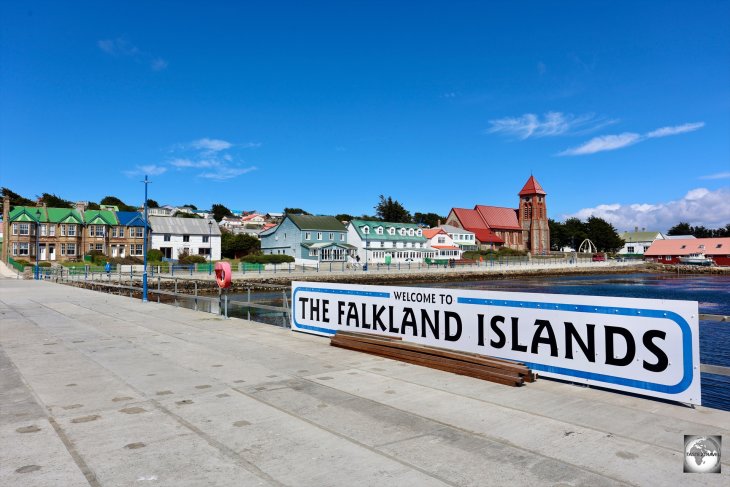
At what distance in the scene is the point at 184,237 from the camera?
7569 cm

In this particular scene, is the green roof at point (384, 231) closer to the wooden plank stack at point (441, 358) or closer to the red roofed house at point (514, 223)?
the red roofed house at point (514, 223)

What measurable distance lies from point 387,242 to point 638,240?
5008 inches

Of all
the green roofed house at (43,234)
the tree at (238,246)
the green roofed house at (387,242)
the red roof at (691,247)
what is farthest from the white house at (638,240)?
the green roofed house at (43,234)

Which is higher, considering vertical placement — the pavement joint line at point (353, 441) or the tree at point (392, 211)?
the tree at point (392, 211)

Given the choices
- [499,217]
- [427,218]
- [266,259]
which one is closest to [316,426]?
[266,259]

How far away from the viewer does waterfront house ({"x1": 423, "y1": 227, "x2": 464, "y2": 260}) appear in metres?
94.9

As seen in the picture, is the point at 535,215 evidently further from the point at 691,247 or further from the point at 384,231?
the point at 384,231

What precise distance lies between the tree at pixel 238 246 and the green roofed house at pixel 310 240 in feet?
9.28

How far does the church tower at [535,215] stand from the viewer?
12200cm

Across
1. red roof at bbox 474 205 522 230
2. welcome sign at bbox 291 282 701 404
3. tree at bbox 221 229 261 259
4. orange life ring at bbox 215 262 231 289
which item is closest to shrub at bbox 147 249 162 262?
tree at bbox 221 229 261 259

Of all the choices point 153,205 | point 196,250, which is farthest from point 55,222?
point 153,205

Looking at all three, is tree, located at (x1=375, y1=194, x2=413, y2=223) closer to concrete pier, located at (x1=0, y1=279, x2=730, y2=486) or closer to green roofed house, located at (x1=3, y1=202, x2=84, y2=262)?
green roofed house, located at (x1=3, y1=202, x2=84, y2=262)

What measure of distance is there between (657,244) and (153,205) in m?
165

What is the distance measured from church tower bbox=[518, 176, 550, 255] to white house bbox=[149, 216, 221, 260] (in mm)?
78523
